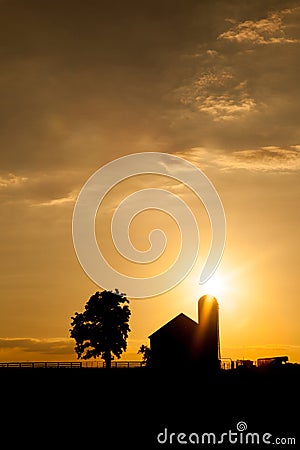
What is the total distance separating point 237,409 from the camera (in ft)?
177

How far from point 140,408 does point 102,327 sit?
49120 millimetres

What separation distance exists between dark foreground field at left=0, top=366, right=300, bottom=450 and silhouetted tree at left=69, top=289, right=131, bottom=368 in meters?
38.2

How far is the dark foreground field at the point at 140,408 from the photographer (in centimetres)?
4762

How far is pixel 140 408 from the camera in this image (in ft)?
175

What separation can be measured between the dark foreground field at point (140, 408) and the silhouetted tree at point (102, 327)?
38.2 m

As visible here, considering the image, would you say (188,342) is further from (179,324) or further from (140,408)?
(140,408)

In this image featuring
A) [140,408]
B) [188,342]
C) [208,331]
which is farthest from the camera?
[208,331]

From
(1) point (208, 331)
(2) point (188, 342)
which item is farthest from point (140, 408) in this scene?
(1) point (208, 331)

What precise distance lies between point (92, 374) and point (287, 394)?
50.9 ft

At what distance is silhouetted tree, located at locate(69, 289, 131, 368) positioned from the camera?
10156 cm

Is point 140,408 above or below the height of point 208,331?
below

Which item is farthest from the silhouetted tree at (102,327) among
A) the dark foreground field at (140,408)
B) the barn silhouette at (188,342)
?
the dark foreground field at (140,408)

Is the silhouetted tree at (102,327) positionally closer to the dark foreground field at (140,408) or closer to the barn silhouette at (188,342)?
the barn silhouette at (188,342)

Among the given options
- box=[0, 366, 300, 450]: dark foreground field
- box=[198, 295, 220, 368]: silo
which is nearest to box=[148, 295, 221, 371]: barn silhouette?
box=[198, 295, 220, 368]: silo
